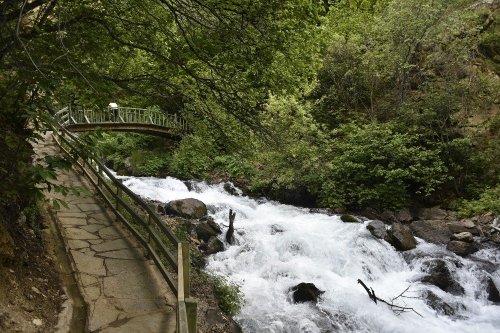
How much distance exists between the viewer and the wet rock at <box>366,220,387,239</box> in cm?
1283

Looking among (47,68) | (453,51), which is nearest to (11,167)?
(47,68)

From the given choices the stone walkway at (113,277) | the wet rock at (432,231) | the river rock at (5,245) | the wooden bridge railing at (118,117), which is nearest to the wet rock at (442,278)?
the wet rock at (432,231)

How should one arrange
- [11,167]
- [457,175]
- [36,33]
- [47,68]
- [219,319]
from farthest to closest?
1. [457,175]
2. [219,319]
3. [36,33]
4. [47,68]
5. [11,167]

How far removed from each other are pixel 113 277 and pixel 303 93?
36.2ft

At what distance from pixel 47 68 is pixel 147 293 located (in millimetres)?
3337

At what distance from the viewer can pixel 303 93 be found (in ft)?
50.0

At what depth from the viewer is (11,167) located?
4.45m

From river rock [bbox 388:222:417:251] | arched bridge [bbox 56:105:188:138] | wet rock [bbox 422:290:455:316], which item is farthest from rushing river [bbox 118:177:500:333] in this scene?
arched bridge [bbox 56:105:188:138]

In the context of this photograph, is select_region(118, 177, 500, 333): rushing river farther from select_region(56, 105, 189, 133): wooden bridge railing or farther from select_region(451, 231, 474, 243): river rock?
select_region(56, 105, 189, 133): wooden bridge railing

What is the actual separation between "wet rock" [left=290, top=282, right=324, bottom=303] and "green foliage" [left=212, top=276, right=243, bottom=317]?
146 centimetres

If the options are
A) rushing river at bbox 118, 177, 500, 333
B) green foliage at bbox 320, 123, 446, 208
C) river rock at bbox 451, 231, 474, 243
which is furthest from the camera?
green foliage at bbox 320, 123, 446, 208

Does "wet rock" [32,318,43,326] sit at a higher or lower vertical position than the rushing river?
higher

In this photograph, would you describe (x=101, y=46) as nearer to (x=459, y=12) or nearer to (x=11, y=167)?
(x=11, y=167)

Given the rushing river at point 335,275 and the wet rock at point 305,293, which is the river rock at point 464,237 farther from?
the wet rock at point 305,293
